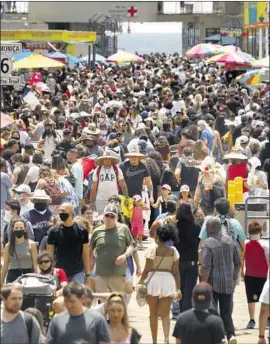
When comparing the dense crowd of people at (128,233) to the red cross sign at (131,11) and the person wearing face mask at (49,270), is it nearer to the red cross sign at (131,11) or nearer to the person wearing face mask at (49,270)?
the person wearing face mask at (49,270)

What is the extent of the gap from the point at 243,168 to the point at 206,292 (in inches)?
369

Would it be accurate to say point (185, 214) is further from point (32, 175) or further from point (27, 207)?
point (32, 175)

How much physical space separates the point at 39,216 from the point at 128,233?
1.81 meters

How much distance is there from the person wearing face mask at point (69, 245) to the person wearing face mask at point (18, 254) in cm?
20

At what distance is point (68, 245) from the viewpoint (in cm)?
1297

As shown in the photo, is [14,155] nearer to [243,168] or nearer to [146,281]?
[243,168]

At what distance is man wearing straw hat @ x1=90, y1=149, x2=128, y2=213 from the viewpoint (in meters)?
17.3

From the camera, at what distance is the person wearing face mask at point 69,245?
1296 centimetres

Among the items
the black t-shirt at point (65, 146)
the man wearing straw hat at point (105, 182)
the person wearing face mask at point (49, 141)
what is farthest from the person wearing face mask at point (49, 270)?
the person wearing face mask at point (49, 141)

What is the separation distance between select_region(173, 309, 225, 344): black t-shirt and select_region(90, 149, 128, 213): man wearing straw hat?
6.90 m

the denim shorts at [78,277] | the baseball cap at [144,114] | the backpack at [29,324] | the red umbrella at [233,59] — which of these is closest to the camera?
the backpack at [29,324]

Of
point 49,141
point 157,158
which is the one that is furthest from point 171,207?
point 49,141

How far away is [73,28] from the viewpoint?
80.6 m

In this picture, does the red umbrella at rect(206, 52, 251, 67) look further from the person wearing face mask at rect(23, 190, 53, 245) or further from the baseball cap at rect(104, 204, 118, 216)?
the baseball cap at rect(104, 204, 118, 216)
